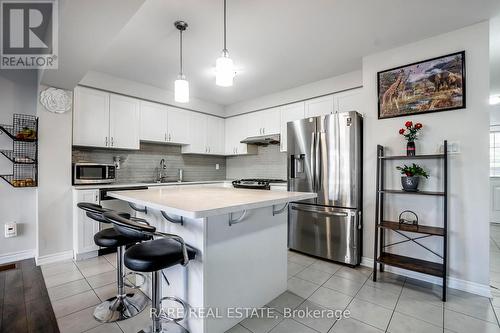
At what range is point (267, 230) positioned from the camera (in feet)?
7.04

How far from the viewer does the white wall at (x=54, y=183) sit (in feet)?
9.53

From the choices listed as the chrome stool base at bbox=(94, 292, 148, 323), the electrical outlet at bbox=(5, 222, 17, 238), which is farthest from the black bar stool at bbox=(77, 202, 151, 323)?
the electrical outlet at bbox=(5, 222, 17, 238)

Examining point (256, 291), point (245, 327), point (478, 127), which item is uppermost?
point (478, 127)

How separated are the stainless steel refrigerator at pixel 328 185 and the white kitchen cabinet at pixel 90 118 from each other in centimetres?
282

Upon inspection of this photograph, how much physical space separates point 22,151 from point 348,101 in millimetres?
4411

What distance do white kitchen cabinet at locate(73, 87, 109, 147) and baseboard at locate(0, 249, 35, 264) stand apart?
1.52 m

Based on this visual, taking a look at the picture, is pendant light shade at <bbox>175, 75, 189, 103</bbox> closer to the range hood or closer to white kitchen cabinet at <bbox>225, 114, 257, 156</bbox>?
the range hood

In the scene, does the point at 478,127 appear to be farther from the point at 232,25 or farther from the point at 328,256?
the point at 232,25

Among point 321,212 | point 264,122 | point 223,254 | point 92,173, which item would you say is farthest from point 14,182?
point 321,212

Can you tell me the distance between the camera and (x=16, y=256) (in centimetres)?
304

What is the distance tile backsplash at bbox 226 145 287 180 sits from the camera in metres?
4.69

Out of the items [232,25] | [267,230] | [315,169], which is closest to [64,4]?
[232,25]

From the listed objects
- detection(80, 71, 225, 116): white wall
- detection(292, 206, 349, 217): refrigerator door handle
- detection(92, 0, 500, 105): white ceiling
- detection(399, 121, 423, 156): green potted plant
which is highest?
detection(92, 0, 500, 105): white ceiling

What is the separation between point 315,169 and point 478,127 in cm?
168
